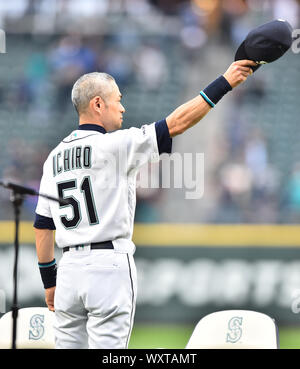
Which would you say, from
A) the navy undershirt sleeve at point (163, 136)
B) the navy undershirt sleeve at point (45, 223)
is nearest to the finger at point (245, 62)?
the navy undershirt sleeve at point (163, 136)

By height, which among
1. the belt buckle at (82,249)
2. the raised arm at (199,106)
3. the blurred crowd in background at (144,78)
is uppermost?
the blurred crowd in background at (144,78)

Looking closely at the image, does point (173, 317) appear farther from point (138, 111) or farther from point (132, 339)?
point (138, 111)

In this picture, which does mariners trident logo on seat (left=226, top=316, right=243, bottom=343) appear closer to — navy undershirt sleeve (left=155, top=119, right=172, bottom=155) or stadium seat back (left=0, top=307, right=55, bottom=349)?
stadium seat back (left=0, top=307, right=55, bottom=349)

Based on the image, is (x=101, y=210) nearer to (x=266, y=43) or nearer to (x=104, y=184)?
(x=104, y=184)

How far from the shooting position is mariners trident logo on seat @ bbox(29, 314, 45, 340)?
12.8 ft

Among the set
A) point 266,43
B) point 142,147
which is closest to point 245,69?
point 266,43

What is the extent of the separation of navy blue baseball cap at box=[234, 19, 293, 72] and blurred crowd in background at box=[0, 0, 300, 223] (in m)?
5.26

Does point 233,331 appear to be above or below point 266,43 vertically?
below

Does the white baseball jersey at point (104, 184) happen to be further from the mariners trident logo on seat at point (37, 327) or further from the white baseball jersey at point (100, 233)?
the mariners trident logo on seat at point (37, 327)

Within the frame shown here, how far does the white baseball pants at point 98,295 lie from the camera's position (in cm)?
325

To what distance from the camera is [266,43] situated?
3.30 m

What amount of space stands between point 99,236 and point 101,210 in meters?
0.12

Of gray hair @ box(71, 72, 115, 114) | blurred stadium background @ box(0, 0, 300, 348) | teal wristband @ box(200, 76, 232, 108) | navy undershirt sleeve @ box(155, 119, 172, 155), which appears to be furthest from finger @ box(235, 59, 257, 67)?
blurred stadium background @ box(0, 0, 300, 348)

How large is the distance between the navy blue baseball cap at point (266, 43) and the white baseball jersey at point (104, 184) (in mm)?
523
